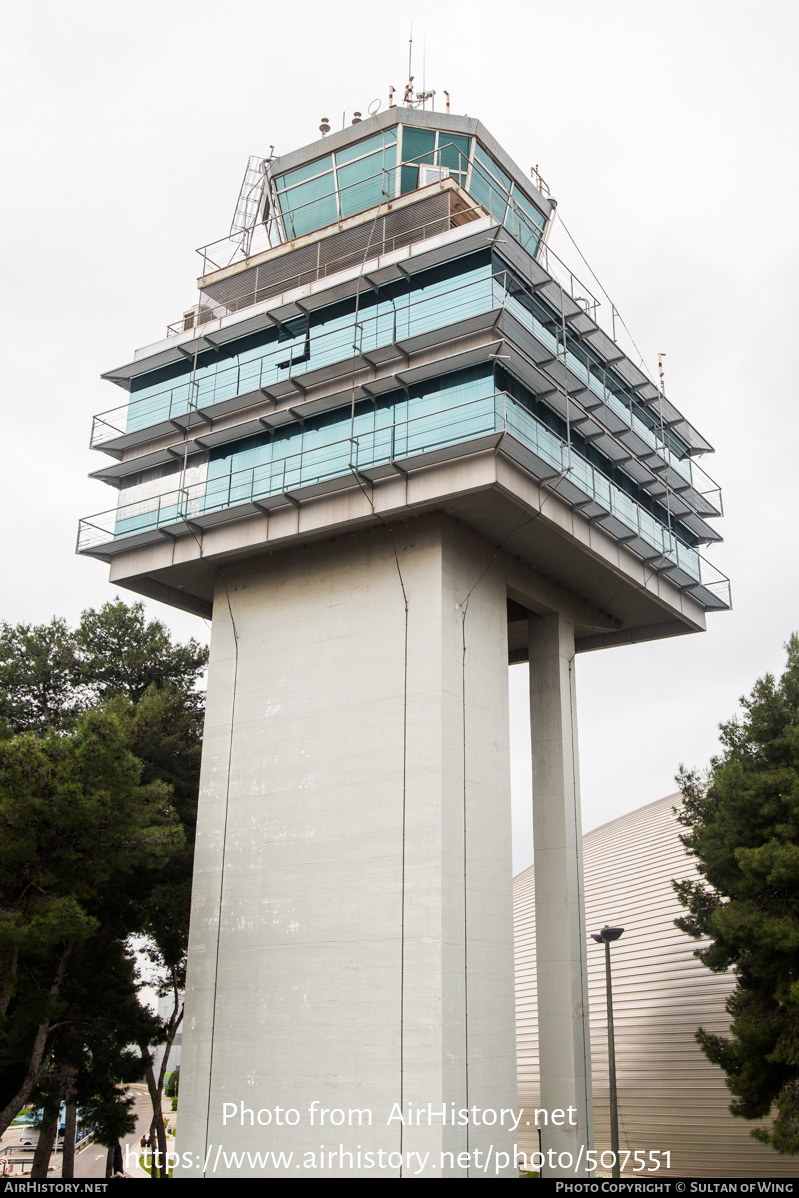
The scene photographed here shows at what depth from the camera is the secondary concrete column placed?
969 inches

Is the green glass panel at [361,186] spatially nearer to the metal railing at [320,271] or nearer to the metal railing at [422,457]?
the metal railing at [320,271]

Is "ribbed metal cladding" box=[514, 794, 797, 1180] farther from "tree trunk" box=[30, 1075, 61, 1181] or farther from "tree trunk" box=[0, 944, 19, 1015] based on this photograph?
"tree trunk" box=[0, 944, 19, 1015]

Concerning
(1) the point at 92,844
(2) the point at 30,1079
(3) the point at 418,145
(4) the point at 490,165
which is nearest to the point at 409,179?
(3) the point at 418,145

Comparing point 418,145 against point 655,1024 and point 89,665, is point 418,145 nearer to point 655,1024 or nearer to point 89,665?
point 89,665

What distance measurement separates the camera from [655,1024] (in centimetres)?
3120

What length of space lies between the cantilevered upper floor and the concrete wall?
1948 millimetres

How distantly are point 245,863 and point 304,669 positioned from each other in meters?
4.96

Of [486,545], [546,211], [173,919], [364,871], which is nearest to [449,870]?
[364,871]

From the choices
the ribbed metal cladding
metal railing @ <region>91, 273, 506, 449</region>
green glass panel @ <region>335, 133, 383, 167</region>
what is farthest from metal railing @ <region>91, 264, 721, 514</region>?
the ribbed metal cladding

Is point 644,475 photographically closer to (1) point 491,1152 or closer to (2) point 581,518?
(2) point 581,518

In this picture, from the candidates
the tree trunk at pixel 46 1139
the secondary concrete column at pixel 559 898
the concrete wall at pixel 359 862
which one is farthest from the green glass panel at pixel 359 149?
the tree trunk at pixel 46 1139

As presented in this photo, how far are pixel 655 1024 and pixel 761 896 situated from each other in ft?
35.2

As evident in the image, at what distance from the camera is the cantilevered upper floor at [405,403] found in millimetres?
25031

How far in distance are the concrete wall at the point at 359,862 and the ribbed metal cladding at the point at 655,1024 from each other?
897cm
